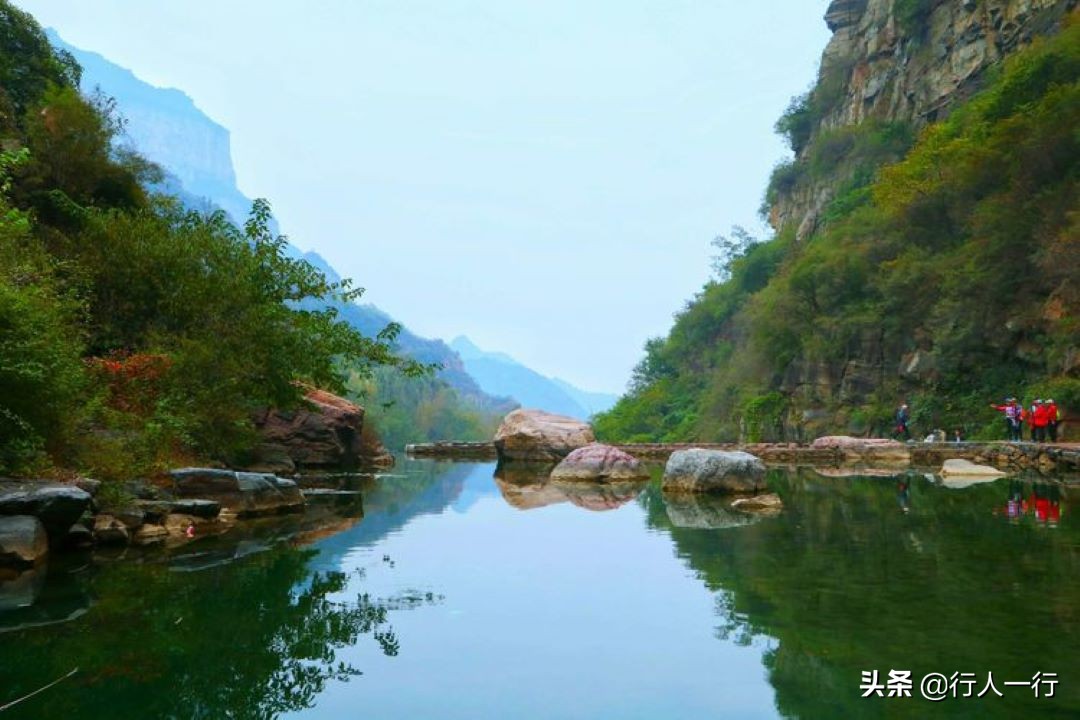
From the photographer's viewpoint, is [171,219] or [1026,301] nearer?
[171,219]

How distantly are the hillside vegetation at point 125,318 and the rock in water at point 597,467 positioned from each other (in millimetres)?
5015

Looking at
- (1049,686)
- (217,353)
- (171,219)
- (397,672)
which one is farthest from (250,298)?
(1049,686)

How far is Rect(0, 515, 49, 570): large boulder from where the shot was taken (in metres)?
8.40

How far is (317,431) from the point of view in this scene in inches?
981

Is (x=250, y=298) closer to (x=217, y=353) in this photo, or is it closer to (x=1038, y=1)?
(x=217, y=353)

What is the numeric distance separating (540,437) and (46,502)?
70.4 ft

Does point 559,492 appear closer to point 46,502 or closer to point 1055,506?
point 1055,506

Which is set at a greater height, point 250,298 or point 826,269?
point 826,269

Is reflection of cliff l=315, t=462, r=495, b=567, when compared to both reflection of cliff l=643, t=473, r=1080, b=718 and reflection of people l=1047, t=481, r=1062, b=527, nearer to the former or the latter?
reflection of cliff l=643, t=473, r=1080, b=718

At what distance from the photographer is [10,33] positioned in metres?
25.2

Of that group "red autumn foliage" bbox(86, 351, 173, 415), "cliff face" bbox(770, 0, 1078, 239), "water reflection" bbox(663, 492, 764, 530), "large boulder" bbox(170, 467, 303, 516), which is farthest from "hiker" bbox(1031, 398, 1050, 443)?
"red autumn foliage" bbox(86, 351, 173, 415)

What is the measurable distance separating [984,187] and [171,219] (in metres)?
28.1

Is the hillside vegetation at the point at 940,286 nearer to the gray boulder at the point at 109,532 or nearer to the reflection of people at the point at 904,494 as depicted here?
the reflection of people at the point at 904,494

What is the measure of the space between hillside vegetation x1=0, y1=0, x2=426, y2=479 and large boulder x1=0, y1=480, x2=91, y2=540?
0.61 metres
